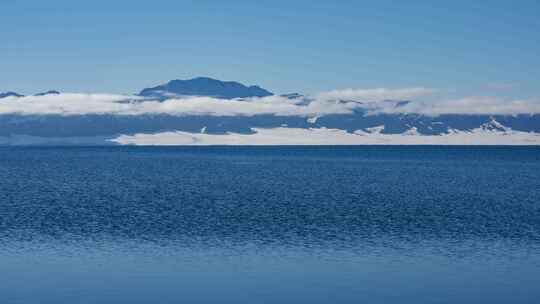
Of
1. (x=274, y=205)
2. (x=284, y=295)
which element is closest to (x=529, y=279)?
(x=284, y=295)

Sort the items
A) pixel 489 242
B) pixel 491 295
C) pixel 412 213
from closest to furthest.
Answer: pixel 491 295 < pixel 489 242 < pixel 412 213

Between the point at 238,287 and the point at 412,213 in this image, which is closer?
the point at 238,287

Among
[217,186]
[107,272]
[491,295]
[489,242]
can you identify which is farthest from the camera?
[217,186]

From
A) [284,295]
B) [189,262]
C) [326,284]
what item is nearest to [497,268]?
[326,284]

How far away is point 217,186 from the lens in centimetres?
11294

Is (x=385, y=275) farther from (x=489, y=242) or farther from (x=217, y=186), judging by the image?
(x=217, y=186)

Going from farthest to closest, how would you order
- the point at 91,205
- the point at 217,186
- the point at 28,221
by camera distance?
the point at 217,186 → the point at 91,205 → the point at 28,221

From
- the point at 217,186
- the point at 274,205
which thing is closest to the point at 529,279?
the point at 274,205

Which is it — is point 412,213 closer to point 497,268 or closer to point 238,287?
point 497,268

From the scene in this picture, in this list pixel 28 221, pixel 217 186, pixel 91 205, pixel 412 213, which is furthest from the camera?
pixel 217 186

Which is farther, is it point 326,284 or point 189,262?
point 189,262

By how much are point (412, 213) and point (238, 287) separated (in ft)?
126

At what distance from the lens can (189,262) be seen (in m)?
46.0

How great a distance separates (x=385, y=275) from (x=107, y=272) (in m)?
17.1
